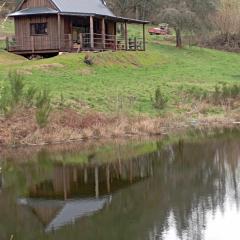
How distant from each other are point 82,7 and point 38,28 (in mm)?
4296

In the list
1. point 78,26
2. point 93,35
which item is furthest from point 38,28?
point 93,35

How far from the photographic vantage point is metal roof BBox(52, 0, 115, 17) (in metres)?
51.0

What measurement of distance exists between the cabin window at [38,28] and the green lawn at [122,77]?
13.9 feet

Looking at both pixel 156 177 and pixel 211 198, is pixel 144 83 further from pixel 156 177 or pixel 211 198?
pixel 211 198

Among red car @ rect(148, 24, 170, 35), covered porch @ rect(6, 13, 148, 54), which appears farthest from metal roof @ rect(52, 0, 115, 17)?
red car @ rect(148, 24, 170, 35)

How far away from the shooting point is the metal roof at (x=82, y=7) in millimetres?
51031

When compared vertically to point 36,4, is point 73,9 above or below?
below

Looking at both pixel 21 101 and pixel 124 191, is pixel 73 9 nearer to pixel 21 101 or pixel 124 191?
pixel 21 101

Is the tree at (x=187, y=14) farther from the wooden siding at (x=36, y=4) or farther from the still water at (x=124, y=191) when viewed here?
the still water at (x=124, y=191)

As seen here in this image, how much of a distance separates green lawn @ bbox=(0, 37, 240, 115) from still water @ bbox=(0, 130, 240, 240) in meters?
7.54

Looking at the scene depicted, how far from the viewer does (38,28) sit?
52.3 m

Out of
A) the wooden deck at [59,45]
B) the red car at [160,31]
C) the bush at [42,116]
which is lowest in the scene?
the bush at [42,116]

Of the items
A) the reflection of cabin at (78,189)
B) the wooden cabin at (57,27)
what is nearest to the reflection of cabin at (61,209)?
the reflection of cabin at (78,189)

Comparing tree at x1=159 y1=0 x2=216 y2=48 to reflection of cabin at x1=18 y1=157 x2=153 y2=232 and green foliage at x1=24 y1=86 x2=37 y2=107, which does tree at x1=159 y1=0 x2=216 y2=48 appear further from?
reflection of cabin at x1=18 y1=157 x2=153 y2=232
